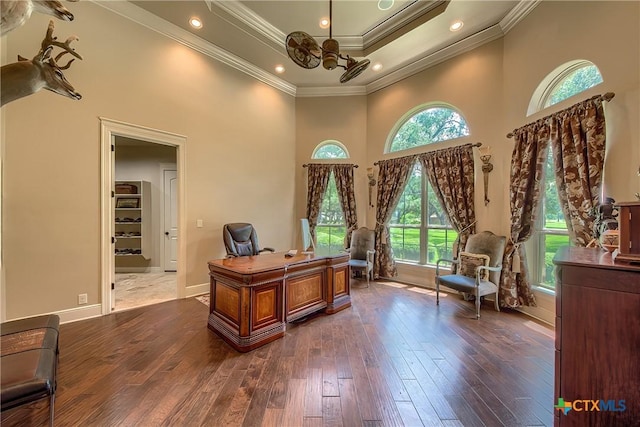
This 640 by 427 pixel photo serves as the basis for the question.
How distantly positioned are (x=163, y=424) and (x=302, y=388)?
2.98ft

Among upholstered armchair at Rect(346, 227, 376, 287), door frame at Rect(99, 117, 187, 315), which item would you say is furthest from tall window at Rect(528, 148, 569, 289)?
door frame at Rect(99, 117, 187, 315)

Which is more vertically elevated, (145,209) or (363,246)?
(145,209)

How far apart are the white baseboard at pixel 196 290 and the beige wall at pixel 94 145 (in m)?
0.07

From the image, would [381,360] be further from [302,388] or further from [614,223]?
[614,223]

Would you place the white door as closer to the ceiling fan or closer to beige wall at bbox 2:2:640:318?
beige wall at bbox 2:2:640:318

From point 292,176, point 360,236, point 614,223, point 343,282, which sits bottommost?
point 343,282

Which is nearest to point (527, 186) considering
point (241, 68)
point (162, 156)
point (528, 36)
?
point (528, 36)

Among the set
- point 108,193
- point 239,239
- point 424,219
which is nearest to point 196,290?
point 239,239

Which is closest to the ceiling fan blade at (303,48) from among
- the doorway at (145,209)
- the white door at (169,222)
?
the doorway at (145,209)

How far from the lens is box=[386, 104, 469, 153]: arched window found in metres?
4.41

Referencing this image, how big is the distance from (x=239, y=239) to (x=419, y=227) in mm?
3325

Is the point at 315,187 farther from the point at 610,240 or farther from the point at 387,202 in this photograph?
the point at 610,240

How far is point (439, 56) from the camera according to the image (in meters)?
4.38

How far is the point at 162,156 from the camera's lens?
5.75m
